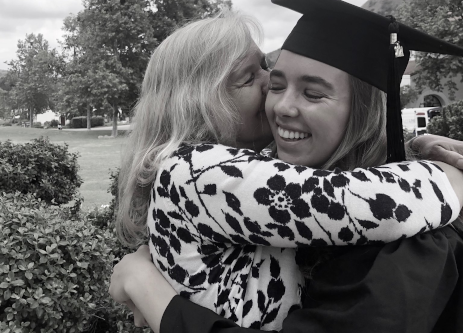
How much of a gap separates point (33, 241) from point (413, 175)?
2.12 m

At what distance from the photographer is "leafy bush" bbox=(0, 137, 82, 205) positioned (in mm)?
5293

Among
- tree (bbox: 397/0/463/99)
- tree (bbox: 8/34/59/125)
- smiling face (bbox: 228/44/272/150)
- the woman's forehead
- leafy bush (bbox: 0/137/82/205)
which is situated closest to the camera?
the woman's forehead

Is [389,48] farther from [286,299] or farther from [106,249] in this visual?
[106,249]

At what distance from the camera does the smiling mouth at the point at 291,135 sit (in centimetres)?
159

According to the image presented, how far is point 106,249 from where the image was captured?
116 inches

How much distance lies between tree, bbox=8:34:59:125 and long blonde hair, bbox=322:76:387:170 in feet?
121

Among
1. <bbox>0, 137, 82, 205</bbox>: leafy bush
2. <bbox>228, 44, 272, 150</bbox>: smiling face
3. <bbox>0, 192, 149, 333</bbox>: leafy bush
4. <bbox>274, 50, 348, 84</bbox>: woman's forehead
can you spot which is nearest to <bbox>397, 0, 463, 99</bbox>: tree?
<bbox>0, 137, 82, 205</bbox>: leafy bush

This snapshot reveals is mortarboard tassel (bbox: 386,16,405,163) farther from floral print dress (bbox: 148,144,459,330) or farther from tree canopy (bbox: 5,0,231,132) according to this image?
tree canopy (bbox: 5,0,231,132)

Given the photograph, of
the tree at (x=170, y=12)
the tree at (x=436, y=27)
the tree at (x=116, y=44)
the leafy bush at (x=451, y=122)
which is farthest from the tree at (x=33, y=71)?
the leafy bush at (x=451, y=122)

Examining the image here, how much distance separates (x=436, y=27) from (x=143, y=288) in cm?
2467

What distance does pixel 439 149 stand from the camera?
1539 millimetres

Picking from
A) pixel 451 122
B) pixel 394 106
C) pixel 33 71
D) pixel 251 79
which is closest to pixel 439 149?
pixel 394 106

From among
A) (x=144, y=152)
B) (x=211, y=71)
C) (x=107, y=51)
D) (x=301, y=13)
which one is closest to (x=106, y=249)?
(x=144, y=152)

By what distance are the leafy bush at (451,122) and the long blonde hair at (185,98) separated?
9.76 meters
